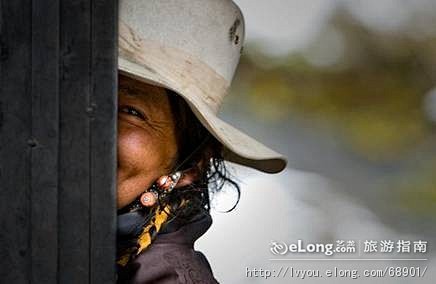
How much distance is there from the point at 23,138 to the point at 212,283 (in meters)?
0.46

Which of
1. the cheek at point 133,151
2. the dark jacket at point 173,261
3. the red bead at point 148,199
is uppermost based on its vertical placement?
the cheek at point 133,151

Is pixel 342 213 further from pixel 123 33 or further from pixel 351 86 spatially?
pixel 123 33

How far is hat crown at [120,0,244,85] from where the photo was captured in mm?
1121

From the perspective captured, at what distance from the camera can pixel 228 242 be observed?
3180 mm

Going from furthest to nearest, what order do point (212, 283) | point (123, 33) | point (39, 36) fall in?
point (212, 283)
point (123, 33)
point (39, 36)

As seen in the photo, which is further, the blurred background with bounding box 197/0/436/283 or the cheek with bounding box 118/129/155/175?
the blurred background with bounding box 197/0/436/283

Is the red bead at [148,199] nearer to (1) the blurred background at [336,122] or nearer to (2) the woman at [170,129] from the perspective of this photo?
(2) the woman at [170,129]

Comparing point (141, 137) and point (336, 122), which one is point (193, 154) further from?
point (336, 122)

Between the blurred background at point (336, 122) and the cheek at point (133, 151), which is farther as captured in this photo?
the blurred background at point (336, 122)

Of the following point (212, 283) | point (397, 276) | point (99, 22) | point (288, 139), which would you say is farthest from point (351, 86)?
point (99, 22)

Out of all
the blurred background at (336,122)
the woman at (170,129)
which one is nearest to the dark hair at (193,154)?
the woman at (170,129)

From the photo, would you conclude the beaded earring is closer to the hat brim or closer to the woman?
the woman

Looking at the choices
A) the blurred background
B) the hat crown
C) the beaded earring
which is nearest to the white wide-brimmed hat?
the hat crown

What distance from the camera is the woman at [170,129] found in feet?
3.69
